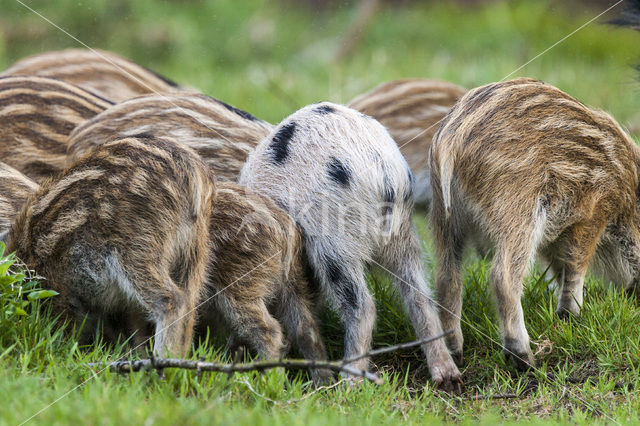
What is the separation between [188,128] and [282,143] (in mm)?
904

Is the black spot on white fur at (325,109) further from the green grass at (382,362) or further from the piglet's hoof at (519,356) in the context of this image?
the piglet's hoof at (519,356)

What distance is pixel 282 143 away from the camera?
4.35 m

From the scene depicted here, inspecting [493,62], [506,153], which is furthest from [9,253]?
[493,62]

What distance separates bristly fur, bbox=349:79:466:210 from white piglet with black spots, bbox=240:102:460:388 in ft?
5.80

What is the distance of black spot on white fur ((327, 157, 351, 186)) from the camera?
4109 millimetres

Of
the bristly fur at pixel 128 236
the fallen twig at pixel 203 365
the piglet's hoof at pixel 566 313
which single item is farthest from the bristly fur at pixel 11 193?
the piglet's hoof at pixel 566 313

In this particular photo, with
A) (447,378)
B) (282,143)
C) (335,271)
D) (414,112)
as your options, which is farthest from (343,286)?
(414,112)

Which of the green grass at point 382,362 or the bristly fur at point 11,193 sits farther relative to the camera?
the bristly fur at point 11,193

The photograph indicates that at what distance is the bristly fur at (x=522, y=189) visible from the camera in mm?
3910

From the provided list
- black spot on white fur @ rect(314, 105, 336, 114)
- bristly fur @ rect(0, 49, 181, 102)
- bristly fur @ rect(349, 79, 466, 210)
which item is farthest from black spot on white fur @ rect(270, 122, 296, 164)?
bristly fur @ rect(0, 49, 181, 102)

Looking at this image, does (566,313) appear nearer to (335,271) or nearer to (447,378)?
(447,378)

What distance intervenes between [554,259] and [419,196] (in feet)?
5.53

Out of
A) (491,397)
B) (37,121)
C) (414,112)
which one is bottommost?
(491,397)

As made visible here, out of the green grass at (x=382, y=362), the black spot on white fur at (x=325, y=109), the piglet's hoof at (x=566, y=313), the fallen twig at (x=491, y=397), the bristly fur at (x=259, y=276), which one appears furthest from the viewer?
the black spot on white fur at (x=325, y=109)
